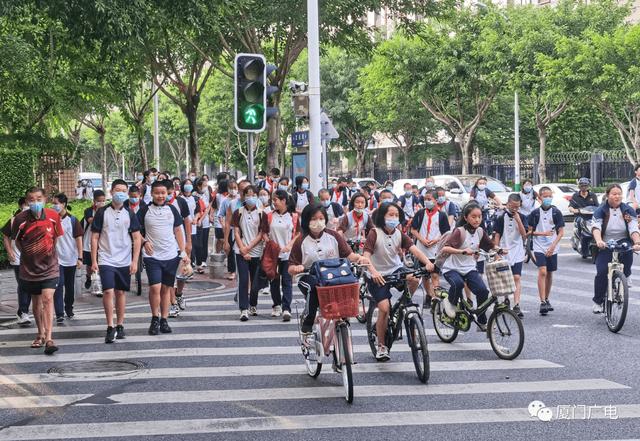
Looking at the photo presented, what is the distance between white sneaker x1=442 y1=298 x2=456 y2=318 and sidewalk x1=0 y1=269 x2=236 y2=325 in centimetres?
564

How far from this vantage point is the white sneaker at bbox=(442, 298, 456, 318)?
9.80 metres

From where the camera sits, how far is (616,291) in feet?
34.8

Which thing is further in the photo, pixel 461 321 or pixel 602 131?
pixel 602 131

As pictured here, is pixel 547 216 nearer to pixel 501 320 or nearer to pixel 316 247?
pixel 501 320

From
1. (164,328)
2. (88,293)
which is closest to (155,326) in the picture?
(164,328)

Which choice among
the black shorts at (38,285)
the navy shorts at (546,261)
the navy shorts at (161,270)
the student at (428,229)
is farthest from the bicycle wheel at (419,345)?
the student at (428,229)

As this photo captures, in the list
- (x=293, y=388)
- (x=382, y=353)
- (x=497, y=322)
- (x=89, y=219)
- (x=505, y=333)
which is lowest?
(x=293, y=388)

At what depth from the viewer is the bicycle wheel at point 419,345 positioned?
796 centimetres

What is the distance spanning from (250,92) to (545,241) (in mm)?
4546

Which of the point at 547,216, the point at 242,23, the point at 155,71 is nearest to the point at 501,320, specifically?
the point at 547,216

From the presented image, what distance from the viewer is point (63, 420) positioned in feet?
22.5

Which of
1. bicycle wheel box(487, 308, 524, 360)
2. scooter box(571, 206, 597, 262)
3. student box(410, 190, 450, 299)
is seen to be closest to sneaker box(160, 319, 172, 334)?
bicycle wheel box(487, 308, 524, 360)

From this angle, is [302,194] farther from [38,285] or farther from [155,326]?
[38,285]

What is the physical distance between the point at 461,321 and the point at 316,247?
7.63 feet
